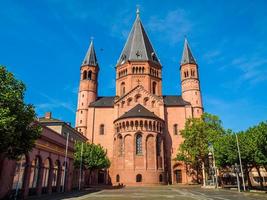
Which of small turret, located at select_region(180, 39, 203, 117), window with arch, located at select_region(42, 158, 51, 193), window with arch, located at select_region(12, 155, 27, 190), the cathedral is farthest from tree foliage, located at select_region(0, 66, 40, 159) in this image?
small turret, located at select_region(180, 39, 203, 117)

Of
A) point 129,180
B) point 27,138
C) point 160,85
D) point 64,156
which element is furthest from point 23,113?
point 160,85

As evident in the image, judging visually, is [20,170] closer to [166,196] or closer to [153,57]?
[166,196]

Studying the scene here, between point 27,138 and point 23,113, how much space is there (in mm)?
2086

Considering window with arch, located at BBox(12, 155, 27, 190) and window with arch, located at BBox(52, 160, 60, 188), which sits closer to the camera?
window with arch, located at BBox(12, 155, 27, 190)

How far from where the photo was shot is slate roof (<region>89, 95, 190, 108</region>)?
71.9m

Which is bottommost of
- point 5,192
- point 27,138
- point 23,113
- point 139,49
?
point 5,192

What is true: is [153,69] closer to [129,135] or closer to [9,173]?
[129,135]

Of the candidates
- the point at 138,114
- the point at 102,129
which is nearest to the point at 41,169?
the point at 138,114

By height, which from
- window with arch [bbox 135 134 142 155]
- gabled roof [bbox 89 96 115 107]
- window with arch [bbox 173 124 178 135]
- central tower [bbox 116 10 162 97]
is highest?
central tower [bbox 116 10 162 97]

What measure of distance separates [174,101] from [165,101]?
254 centimetres

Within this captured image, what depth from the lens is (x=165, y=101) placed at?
243ft

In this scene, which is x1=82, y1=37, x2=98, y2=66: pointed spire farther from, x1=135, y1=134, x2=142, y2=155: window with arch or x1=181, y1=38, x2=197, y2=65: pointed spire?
x1=135, y1=134, x2=142, y2=155: window with arch

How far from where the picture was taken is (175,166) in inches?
2574

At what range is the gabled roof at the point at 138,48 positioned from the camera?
77.4m
